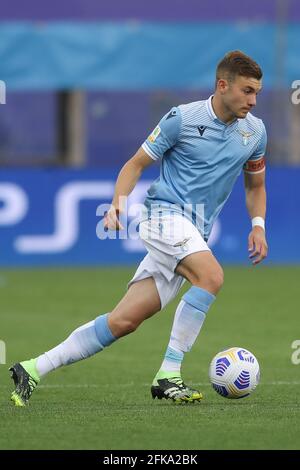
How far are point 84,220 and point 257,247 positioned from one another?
11255mm

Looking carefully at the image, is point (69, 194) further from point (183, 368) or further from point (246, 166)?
point (246, 166)

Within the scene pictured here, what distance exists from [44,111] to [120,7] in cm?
303

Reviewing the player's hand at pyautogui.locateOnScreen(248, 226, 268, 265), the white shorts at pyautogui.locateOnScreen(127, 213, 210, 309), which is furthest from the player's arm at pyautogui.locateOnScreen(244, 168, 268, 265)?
the white shorts at pyautogui.locateOnScreen(127, 213, 210, 309)

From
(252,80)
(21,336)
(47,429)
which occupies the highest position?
(252,80)

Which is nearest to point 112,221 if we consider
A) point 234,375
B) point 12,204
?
point 234,375

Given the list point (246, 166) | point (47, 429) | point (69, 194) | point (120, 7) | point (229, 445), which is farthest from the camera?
point (120, 7)

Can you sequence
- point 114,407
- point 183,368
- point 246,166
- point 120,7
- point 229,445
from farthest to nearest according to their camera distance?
1. point 120,7
2. point 183,368
3. point 246,166
4. point 114,407
5. point 229,445

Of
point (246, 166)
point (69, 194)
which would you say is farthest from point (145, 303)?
point (69, 194)

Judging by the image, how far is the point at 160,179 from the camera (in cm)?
825

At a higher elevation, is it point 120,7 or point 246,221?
point 120,7

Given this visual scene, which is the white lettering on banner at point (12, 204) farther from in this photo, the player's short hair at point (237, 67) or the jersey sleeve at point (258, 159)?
the player's short hair at point (237, 67)

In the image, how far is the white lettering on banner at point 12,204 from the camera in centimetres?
1894

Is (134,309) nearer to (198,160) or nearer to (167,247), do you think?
(167,247)

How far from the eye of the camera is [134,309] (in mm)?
7949
